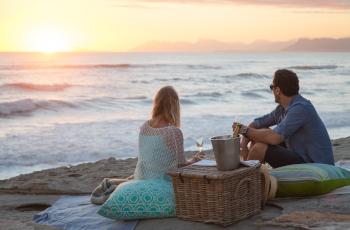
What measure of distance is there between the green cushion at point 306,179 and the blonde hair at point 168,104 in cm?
108

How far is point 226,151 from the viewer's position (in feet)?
9.21

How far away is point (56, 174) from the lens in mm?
5457

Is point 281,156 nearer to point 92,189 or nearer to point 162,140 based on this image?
point 162,140

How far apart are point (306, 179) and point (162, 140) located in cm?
136

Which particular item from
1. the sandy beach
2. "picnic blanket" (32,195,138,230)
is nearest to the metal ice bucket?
the sandy beach

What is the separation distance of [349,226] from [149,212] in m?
1.56

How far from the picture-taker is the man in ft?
11.4

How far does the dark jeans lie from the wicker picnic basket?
0.57m

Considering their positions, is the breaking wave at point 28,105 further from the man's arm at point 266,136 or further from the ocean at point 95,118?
the man's arm at point 266,136

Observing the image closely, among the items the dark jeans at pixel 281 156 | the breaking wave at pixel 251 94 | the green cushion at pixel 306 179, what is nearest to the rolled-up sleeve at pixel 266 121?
the dark jeans at pixel 281 156

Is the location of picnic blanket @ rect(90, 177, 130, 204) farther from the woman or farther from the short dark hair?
the short dark hair

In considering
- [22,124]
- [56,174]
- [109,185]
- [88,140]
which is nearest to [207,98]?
[22,124]

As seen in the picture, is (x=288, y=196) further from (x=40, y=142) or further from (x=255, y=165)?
(x=40, y=142)

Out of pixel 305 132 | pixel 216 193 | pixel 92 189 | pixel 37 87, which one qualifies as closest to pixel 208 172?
pixel 216 193
